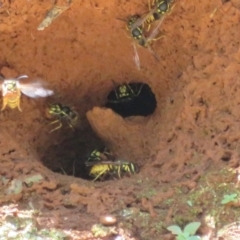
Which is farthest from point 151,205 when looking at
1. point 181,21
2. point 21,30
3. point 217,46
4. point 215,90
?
point 21,30

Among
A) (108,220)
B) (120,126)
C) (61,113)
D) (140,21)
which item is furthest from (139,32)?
(108,220)

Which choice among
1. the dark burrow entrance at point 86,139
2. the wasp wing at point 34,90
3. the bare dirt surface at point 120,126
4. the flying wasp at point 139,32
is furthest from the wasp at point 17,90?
the flying wasp at point 139,32

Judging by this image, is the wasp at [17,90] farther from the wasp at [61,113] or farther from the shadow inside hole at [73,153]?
the shadow inside hole at [73,153]

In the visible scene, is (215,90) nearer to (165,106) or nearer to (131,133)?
(165,106)

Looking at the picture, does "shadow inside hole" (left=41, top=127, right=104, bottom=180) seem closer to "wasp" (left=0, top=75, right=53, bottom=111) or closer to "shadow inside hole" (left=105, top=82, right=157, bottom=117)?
"shadow inside hole" (left=105, top=82, right=157, bottom=117)

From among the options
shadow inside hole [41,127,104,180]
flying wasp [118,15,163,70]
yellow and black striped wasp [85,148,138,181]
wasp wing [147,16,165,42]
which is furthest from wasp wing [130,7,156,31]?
shadow inside hole [41,127,104,180]
